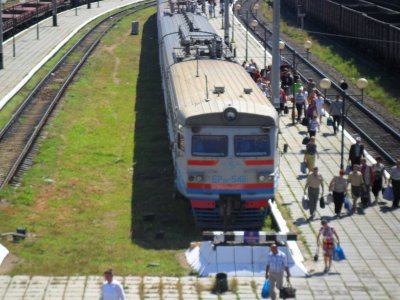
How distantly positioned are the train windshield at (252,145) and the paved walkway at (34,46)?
58.1 ft

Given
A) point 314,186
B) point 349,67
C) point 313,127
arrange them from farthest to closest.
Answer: point 349,67, point 313,127, point 314,186

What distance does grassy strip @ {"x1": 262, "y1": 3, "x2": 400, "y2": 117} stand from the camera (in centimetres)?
4128

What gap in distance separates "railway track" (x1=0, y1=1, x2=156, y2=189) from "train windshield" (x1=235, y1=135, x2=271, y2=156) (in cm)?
732

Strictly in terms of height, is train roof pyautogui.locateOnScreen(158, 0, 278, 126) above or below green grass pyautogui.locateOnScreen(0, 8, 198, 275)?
above

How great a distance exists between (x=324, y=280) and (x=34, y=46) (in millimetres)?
39188

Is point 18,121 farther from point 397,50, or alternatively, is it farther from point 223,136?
point 397,50

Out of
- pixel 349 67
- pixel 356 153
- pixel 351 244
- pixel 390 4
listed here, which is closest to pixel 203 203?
pixel 351 244

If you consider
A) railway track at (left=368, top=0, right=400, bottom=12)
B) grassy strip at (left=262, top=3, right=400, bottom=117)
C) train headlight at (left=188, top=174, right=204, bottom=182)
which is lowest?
grassy strip at (left=262, top=3, right=400, bottom=117)

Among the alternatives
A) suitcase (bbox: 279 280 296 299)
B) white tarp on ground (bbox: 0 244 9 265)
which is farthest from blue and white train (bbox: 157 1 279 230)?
suitcase (bbox: 279 280 296 299)

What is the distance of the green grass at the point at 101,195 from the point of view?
2184 centimetres

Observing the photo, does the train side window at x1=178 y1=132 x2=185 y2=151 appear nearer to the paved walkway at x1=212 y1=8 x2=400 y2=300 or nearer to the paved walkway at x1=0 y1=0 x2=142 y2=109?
the paved walkway at x1=212 y1=8 x2=400 y2=300

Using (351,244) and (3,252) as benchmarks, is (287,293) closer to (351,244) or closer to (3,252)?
(351,244)

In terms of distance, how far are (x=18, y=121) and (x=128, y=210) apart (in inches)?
469

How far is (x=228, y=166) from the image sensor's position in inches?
922
